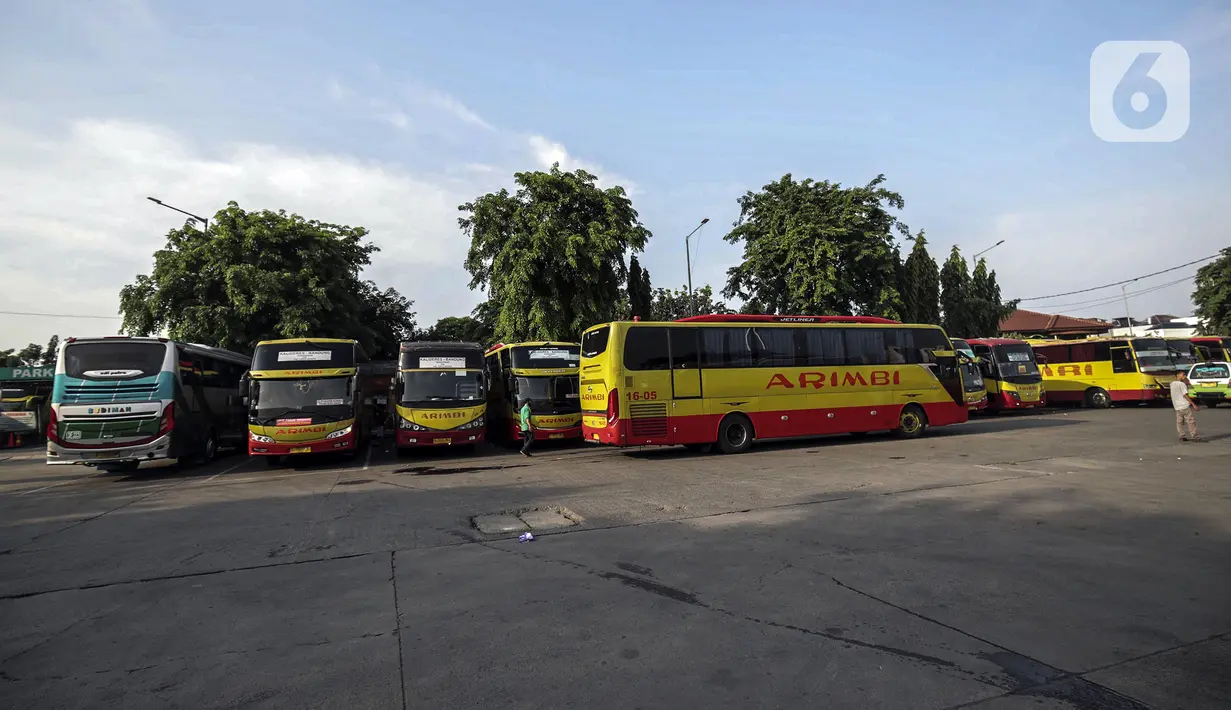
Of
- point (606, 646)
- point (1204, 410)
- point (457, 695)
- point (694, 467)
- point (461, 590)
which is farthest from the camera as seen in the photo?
point (1204, 410)

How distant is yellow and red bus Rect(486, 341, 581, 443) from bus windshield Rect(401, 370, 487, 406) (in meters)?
1.06

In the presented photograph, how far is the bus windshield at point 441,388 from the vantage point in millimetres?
16734

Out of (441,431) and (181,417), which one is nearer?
(181,417)

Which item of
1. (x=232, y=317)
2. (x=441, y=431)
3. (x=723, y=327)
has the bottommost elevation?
(x=441, y=431)

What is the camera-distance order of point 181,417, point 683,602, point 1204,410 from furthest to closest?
point 1204,410, point 181,417, point 683,602

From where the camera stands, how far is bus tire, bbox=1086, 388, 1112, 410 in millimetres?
27328

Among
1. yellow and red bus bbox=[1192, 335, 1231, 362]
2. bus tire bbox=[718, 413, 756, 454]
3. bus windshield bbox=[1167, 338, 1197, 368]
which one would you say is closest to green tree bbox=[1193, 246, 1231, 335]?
yellow and red bus bbox=[1192, 335, 1231, 362]

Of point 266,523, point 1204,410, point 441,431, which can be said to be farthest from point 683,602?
point 1204,410

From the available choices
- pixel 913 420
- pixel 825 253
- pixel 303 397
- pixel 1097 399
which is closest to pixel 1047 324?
pixel 1097 399

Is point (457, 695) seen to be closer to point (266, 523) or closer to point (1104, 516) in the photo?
point (266, 523)

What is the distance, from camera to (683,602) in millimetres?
5062

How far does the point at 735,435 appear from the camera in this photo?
15.9 meters

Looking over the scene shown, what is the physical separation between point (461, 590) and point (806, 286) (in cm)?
2277

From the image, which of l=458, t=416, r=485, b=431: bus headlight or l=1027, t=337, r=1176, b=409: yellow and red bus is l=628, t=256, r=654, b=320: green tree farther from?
l=1027, t=337, r=1176, b=409: yellow and red bus
